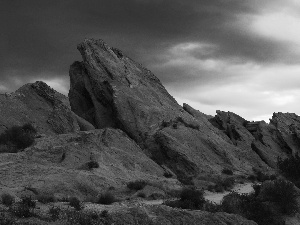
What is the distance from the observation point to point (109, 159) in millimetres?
42375

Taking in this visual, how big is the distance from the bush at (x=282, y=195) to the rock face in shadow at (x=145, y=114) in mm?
18627

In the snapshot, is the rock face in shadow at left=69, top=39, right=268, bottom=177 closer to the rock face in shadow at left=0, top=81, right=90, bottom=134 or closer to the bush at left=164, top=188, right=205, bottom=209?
the rock face in shadow at left=0, top=81, right=90, bottom=134

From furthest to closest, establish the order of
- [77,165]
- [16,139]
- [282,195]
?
[16,139]
[77,165]
[282,195]

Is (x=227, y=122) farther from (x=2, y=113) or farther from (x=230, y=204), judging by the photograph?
(x=230, y=204)

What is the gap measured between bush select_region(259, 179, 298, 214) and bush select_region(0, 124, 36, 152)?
23181 mm

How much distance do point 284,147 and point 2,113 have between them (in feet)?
172

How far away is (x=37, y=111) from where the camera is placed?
5331cm

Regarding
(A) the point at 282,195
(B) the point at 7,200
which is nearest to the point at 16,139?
(B) the point at 7,200

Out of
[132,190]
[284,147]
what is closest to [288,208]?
Result: [132,190]

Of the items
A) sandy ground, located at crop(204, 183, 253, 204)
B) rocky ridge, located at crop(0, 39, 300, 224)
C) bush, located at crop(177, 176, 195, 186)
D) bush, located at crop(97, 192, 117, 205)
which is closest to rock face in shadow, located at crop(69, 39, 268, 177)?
rocky ridge, located at crop(0, 39, 300, 224)

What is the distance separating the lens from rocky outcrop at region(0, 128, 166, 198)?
106ft

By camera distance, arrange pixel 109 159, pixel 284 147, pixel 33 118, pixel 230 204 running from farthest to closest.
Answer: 1. pixel 284 147
2. pixel 33 118
3. pixel 109 159
4. pixel 230 204

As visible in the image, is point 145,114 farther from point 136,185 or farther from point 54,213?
point 54,213

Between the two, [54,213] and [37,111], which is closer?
[54,213]
